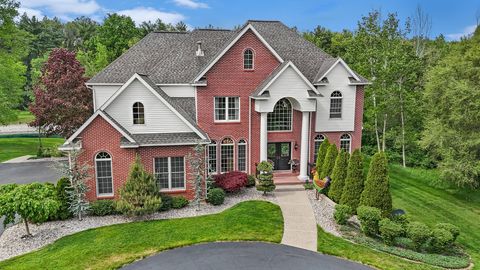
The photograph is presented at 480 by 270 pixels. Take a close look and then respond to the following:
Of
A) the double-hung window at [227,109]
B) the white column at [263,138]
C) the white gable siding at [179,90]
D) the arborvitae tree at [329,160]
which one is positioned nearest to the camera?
the arborvitae tree at [329,160]

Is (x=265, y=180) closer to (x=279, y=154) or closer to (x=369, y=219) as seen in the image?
(x=279, y=154)

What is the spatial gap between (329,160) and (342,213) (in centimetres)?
537

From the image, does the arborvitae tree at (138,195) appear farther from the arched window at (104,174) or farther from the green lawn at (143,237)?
the arched window at (104,174)

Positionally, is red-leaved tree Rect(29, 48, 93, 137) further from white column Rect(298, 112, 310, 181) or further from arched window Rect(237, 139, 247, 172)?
white column Rect(298, 112, 310, 181)

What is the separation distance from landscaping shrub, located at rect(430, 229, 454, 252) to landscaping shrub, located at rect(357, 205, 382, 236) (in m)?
2.31

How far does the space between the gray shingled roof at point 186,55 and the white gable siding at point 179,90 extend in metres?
0.42

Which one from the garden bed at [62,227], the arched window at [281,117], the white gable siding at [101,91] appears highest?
the white gable siding at [101,91]

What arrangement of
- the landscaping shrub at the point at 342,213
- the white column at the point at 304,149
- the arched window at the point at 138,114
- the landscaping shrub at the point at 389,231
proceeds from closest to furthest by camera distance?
the landscaping shrub at the point at 389,231 → the landscaping shrub at the point at 342,213 → the arched window at the point at 138,114 → the white column at the point at 304,149

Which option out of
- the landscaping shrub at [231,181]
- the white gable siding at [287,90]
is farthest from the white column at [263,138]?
the landscaping shrub at [231,181]

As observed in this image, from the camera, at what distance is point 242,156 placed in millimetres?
24734

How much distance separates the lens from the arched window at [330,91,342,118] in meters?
25.4

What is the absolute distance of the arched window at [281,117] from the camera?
82.2 ft

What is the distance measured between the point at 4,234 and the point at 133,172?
252 inches

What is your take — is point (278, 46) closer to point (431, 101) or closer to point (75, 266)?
point (431, 101)
